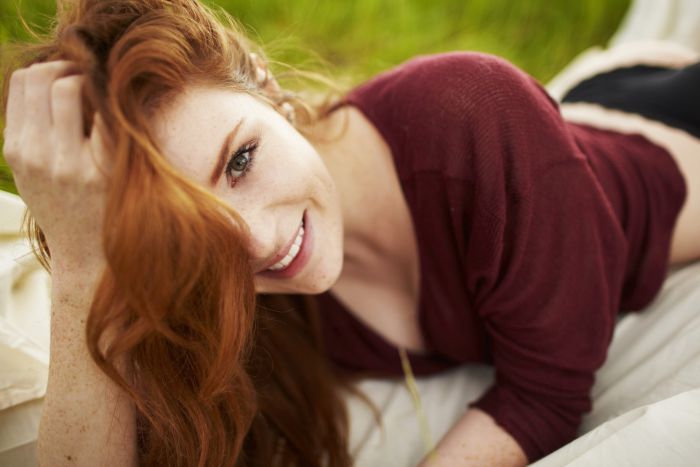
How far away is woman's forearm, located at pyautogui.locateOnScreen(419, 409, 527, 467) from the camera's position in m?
1.13

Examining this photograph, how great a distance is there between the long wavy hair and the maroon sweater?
297mm

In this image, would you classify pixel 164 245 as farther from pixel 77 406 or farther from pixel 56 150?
pixel 77 406

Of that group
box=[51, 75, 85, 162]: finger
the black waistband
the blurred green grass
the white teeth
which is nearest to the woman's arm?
box=[51, 75, 85, 162]: finger

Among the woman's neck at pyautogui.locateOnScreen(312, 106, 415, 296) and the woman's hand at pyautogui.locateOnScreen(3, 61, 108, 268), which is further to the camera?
the woman's neck at pyautogui.locateOnScreen(312, 106, 415, 296)

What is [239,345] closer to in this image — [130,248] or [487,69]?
[130,248]

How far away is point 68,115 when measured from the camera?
2.53 ft

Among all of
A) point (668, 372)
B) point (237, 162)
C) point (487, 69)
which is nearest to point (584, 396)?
point (668, 372)

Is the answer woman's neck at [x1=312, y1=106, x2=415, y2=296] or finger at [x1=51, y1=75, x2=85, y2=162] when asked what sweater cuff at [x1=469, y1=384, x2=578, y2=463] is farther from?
finger at [x1=51, y1=75, x2=85, y2=162]

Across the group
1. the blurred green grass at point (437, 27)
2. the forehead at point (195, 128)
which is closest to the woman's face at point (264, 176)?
the forehead at point (195, 128)

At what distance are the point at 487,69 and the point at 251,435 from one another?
912 millimetres

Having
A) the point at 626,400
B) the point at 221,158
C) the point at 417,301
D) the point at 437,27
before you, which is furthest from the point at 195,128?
the point at 437,27

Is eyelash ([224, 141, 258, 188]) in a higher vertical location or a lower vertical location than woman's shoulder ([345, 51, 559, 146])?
lower

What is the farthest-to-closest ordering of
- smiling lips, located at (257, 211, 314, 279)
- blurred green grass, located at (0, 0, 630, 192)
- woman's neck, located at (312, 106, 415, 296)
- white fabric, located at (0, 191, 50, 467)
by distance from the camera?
1. blurred green grass, located at (0, 0, 630, 192)
2. woman's neck, located at (312, 106, 415, 296)
3. white fabric, located at (0, 191, 50, 467)
4. smiling lips, located at (257, 211, 314, 279)

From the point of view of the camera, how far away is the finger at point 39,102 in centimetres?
79
